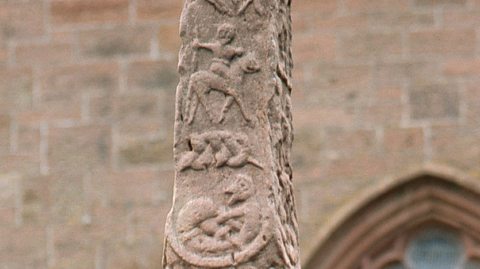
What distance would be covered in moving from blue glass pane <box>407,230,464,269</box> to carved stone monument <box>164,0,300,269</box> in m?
5.70

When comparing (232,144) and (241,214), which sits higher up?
(232,144)

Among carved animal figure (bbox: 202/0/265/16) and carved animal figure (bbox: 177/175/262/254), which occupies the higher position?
carved animal figure (bbox: 202/0/265/16)

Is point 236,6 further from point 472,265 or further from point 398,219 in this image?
point 472,265

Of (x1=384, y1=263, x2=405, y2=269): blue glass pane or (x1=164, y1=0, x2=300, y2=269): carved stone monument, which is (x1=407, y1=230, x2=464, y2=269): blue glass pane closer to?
(x1=384, y1=263, x2=405, y2=269): blue glass pane

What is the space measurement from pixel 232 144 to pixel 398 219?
5803 millimetres

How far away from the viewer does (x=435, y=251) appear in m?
10.8

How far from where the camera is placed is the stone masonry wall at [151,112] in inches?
414

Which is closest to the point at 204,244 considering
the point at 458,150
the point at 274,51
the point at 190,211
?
the point at 190,211

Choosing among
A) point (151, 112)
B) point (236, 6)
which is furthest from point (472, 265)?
point (236, 6)

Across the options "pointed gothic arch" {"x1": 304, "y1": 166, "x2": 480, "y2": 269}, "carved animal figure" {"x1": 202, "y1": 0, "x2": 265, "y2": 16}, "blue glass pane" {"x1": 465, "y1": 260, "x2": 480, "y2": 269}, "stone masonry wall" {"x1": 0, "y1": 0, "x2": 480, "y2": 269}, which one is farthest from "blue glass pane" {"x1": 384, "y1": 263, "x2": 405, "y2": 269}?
"carved animal figure" {"x1": 202, "y1": 0, "x2": 265, "y2": 16}

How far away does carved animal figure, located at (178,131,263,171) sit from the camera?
495 cm

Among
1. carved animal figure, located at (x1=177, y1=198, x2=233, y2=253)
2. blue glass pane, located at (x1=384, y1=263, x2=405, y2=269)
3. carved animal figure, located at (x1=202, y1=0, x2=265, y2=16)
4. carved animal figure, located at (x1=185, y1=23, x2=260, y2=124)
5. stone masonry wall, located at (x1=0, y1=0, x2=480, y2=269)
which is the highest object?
stone masonry wall, located at (x1=0, y1=0, x2=480, y2=269)

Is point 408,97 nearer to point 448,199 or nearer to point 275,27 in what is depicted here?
point 448,199

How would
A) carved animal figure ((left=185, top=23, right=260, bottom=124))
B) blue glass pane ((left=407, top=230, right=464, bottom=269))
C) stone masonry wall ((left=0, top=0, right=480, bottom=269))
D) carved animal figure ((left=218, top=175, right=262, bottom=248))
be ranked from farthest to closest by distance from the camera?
blue glass pane ((left=407, top=230, right=464, bottom=269)) < stone masonry wall ((left=0, top=0, right=480, bottom=269)) < carved animal figure ((left=185, top=23, right=260, bottom=124)) < carved animal figure ((left=218, top=175, right=262, bottom=248))
